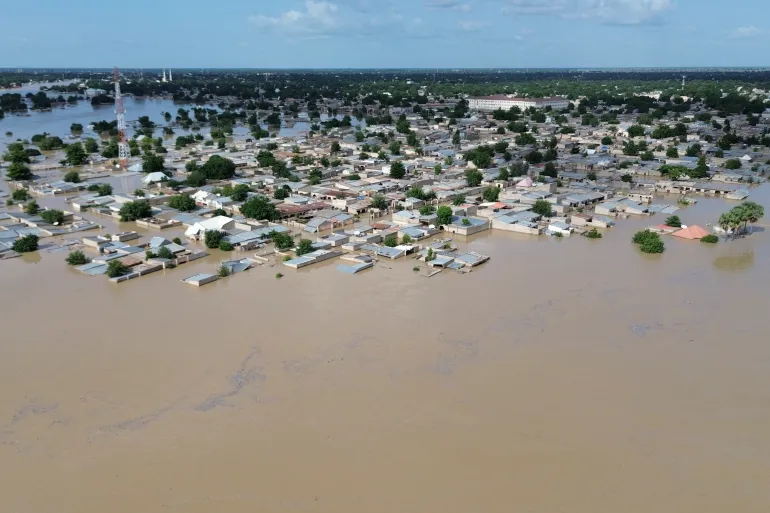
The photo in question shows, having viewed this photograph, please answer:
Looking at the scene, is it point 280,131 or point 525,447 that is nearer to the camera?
point 525,447

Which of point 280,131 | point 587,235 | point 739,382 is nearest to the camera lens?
point 739,382

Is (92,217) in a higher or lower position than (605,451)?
higher

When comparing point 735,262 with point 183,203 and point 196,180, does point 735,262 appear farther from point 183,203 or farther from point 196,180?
point 196,180

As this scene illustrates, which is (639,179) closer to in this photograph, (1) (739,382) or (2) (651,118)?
(1) (739,382)

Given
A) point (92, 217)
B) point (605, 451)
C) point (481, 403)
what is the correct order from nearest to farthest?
1. point (605, 451)
2. point (481, 403)
3. point (92, 217)

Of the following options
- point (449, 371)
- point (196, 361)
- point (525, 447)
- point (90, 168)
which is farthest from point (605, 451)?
point (90, 168)

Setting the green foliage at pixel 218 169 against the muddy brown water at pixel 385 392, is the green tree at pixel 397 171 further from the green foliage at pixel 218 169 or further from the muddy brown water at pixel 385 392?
the muddy brown water at pixel 385 392
